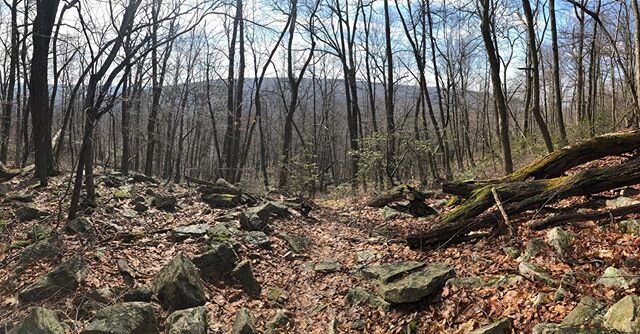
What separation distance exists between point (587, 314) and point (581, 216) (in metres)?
2.13

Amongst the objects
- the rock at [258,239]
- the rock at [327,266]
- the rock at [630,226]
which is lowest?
the rock at [327,266]

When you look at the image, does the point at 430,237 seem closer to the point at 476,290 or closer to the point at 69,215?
the point at 476,290

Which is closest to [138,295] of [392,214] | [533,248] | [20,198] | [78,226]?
[78,226]

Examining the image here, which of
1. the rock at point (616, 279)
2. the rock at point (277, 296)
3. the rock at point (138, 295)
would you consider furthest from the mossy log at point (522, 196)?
the rock at point (138, 295)

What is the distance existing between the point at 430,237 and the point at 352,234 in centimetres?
261

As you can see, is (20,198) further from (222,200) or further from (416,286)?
(416,286)

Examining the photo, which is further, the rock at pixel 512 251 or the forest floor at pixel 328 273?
the rock at pixel 512 251

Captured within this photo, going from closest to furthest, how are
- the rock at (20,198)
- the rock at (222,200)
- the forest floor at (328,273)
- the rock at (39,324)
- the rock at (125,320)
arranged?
the rock at (39,324) → the rock at (125,320) → the forest floor at (328,273) → the rock at (20,198) → the rock at (222,200)

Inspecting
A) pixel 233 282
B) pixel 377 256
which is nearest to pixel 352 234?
pixel 377 256

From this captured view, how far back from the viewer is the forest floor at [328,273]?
439 centimetres

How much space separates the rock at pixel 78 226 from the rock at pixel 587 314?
6.78m

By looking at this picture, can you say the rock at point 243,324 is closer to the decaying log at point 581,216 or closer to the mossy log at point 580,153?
the decaying log at point 581,216

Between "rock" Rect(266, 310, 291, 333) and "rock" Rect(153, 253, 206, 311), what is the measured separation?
3.00ft

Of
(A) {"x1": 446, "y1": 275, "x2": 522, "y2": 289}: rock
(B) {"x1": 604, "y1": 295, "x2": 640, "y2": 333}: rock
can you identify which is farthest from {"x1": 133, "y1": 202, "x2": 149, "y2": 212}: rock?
(B) {"x1": 604, "y1": 295, "x2": 640, "y2": 333}: rock
